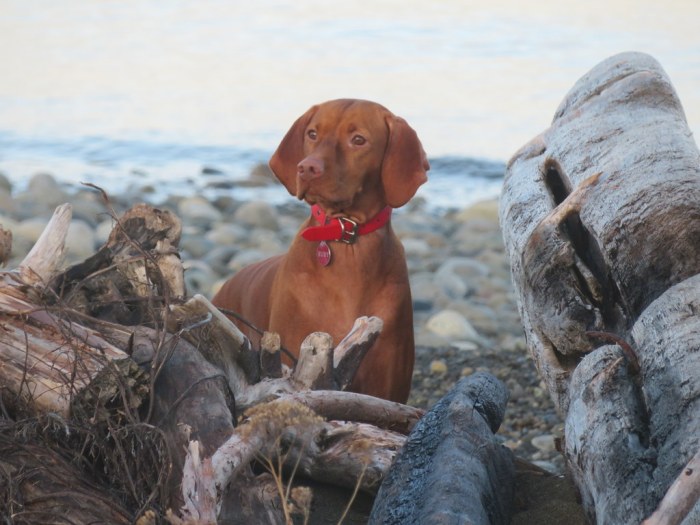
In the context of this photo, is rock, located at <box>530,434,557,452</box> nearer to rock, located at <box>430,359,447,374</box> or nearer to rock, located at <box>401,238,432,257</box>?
rock, located at <box>430,359,447,374</box>

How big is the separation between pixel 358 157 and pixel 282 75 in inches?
524

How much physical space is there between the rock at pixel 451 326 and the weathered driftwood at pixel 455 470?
4.52 m

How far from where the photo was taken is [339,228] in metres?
4.87

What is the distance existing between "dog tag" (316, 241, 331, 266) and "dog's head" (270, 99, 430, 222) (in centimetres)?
16

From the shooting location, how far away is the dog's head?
4672 mm

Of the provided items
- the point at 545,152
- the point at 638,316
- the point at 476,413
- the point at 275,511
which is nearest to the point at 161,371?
the point at 275,511

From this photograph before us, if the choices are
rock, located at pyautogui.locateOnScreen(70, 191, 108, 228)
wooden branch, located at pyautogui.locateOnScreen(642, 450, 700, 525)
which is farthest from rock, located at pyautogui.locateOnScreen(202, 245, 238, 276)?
wooden branch, located at pyautogui.locateOnScreen(642, 450, 700, 525)

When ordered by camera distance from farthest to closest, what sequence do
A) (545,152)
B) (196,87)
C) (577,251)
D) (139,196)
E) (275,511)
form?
(196,87) → (139,196) → (545,152) → (577,251) → (275,511)

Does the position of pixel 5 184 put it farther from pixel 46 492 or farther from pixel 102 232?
pixel 46 492

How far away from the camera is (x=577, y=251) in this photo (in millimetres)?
4023

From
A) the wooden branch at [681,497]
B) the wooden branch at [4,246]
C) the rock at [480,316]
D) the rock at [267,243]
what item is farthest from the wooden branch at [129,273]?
the rock at [267,243]

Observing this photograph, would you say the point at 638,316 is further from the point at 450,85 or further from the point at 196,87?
the point at 196,87

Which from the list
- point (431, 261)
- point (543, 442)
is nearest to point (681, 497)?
point (543, 442)

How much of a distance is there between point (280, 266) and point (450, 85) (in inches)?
480
